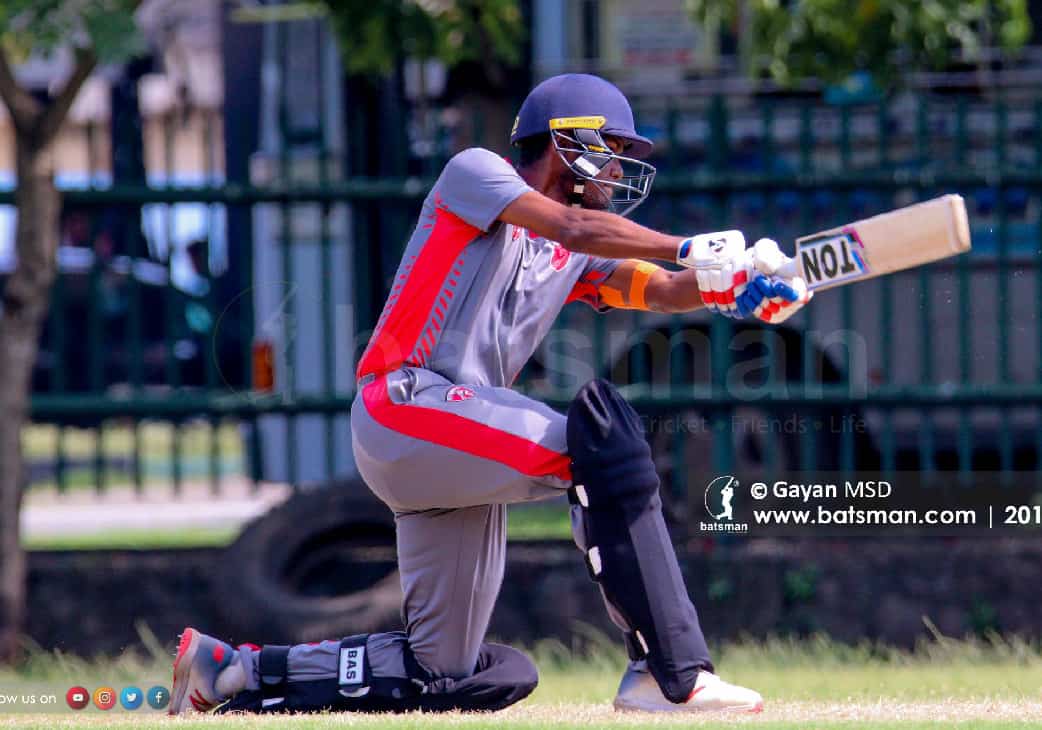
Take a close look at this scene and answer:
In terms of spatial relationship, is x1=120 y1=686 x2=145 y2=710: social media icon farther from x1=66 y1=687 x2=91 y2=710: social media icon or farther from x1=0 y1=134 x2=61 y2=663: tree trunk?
x1=0 y1=134 x2=61 y2=663: tree trunk

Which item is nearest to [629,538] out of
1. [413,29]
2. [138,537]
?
[413,29]

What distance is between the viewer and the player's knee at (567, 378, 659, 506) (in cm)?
423

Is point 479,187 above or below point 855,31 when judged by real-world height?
below

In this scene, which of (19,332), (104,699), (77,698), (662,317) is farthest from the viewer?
(662,317)

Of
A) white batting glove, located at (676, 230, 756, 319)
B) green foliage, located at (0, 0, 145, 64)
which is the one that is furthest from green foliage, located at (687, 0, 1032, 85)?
white batting glove, located at (676, 230, 756, 319)

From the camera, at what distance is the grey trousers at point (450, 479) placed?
168 inches

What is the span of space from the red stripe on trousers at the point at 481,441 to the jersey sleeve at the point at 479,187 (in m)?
0.49

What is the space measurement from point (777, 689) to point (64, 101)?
3.57 meters

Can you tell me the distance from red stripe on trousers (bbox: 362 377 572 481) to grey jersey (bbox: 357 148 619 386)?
0.62 ft

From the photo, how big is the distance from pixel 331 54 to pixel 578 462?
6361mm

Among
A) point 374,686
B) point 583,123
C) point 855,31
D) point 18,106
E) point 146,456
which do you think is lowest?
point 146,456

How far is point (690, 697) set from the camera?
4277 millimetres

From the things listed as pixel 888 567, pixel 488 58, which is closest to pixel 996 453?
pixel 888 567

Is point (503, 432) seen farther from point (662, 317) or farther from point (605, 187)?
point (662, 317)
